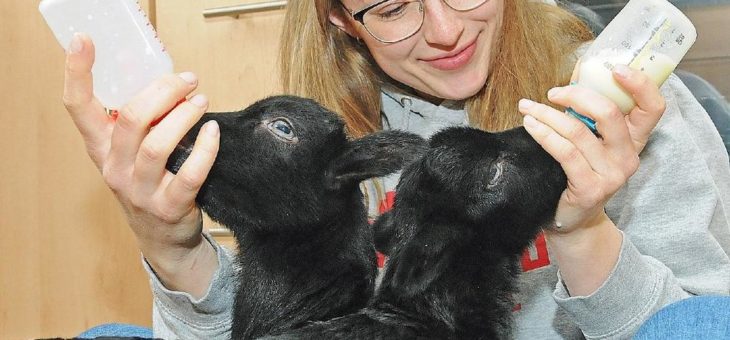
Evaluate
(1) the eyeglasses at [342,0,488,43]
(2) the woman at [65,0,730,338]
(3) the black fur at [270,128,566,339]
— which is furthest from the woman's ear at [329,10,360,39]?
(3) the black fur at [270,128,566,339]

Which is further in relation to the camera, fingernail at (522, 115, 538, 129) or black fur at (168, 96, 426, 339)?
black fur at (168, 96, 426, 339)

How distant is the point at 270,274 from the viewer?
1.07 meters

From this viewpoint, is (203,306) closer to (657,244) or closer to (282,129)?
(282,129)

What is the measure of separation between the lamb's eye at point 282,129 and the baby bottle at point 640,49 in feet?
1.11

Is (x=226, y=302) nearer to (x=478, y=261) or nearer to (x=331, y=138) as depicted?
(x=331, y=138)

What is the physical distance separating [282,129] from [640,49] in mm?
431

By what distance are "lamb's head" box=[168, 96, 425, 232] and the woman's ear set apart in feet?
1.61

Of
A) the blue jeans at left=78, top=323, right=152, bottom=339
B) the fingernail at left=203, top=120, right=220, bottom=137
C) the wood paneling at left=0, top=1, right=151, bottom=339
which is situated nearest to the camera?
the fingernail at left=203, top=120, right=220, bottom=137

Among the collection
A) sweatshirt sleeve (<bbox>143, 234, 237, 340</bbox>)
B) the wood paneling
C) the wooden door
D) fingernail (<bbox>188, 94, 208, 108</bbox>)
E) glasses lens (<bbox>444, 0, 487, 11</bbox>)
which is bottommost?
the wood paneling

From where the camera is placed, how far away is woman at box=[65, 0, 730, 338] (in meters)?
0.96

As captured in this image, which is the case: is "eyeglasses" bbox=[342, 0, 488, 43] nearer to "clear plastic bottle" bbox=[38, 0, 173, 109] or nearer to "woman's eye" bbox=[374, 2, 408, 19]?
"woman's eye" bbox=[374, 2, 408, 19]

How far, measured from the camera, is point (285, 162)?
1038 millimetres

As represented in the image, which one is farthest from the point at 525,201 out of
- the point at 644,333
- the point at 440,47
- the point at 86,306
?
the point at 86,306

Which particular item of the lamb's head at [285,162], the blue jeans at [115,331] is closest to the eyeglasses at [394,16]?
the lamb's head at [285,162]
